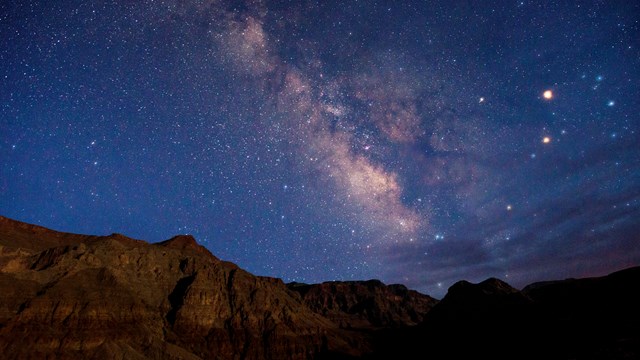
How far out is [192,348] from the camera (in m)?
70.1

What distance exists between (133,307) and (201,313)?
1614cm

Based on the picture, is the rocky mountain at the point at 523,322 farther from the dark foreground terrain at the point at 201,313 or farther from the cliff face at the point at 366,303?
the cliff face at the point at 366,303

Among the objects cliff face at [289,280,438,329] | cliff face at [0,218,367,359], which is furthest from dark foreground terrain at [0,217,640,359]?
cliff face at [289,280,438,329]

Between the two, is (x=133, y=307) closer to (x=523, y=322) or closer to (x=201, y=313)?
(x=201, y=313)

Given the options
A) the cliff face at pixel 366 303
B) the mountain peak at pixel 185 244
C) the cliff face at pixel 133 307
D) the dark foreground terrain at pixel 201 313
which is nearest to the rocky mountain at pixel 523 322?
the dark foreground terrain at pixel 201 313

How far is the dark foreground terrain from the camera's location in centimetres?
5175

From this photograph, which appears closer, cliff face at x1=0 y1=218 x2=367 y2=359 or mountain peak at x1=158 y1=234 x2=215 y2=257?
cliff face at x1=0 y1=218 x2=367 y2=359

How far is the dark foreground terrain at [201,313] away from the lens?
51750mm

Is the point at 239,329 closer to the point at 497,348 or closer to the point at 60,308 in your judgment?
the point at 60,308

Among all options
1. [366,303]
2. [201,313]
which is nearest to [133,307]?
[201,313]

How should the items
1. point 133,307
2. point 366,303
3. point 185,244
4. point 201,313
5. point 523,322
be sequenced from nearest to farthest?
1. point 133,307
2. point 523,322
3. point 201,313
4. point 185,244
5. point 366,303

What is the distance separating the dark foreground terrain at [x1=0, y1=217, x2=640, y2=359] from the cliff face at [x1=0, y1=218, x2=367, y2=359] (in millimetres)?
224

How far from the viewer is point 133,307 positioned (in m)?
65.2

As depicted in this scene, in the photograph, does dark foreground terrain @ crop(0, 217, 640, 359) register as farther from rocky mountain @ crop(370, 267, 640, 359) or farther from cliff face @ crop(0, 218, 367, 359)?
rocky mountain @ crop(370, 267, 640, 359)
